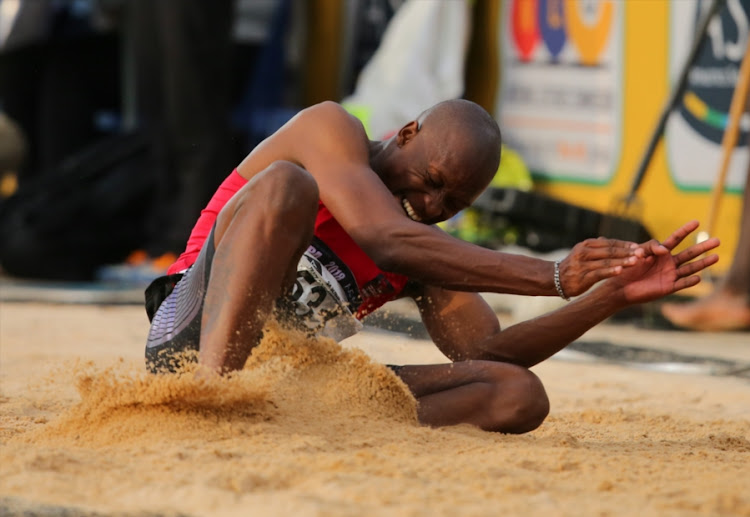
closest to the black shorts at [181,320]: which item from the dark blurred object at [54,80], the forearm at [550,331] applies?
the forearm at [550,331]

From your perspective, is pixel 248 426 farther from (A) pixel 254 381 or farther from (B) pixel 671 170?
(B) pixel 671 170

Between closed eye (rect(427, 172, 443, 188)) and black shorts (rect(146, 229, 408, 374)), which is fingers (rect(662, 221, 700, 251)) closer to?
closed eye (rect(427, 172, 443, 188))

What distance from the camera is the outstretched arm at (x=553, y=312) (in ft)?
8.41

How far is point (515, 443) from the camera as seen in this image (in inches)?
104

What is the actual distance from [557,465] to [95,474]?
37.5 inches

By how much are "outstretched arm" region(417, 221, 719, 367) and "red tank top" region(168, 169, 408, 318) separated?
0.22 meters

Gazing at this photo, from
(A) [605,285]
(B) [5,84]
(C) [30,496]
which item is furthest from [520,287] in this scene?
(B) [5,84]

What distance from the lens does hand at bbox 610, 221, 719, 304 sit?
8.29 feet

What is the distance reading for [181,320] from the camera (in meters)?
2.67

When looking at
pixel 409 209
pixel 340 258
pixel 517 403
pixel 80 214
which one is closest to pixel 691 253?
pixel 517 403

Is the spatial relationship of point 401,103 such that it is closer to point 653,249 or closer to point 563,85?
point 563,85

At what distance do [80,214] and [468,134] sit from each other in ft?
18.3

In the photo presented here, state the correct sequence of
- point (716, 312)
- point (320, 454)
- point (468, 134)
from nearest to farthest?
point (320, 454)
point (468, 134)
point (716, 312)

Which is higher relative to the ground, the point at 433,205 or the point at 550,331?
the point at 433,205
